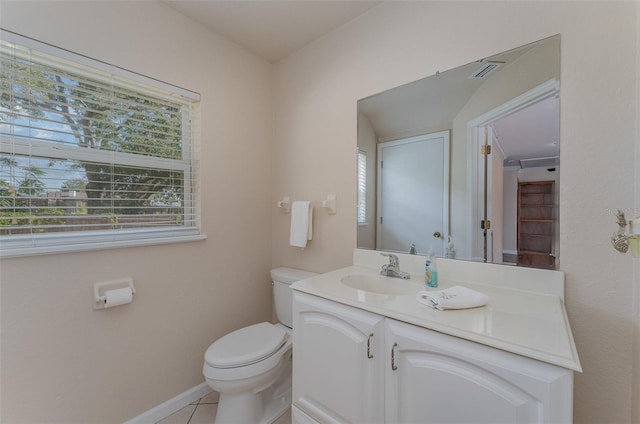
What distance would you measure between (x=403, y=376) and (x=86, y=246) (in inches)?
57.8

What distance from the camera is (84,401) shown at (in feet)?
4.19

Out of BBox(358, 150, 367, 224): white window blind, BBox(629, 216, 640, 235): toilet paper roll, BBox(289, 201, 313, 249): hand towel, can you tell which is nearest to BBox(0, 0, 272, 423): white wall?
BBox(289, 201, 313, 249): hand towel

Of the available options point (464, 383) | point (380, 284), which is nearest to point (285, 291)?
point (380, 284)

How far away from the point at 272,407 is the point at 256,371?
41 cm

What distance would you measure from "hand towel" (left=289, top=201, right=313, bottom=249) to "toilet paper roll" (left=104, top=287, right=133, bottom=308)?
0.93 meters

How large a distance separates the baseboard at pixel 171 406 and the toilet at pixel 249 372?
344 millimetres

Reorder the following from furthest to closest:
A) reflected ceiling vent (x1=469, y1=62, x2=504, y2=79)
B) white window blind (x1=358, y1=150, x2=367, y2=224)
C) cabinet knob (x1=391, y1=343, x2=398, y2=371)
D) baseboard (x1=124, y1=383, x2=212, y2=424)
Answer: white window blind (x1=358, y1=150, x2=367, y2=224) → baseboard (x1=124, y1=383, x2=212, y2=424) → reflected ceiling vent (x1=469, y1=62, x2=504, y2=79) → cabinet knob (x1=391, y1=343, x2=398, y2=371)

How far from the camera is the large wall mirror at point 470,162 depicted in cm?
109

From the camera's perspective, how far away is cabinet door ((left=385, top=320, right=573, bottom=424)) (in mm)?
648

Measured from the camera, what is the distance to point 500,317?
2.80ft

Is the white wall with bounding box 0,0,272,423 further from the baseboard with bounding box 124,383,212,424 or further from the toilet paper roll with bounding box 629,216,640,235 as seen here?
the toilet paper roll with bounding box 629,216,640,235

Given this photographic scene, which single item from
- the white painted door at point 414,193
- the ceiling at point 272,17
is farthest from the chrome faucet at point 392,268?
the ceiling at point 272,17

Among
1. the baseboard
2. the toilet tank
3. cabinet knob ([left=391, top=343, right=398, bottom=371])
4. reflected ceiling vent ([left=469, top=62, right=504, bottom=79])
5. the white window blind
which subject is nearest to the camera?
cabinet knob ([left=391, top=343, right=398, bottom=371])

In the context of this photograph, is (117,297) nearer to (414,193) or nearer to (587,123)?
(414,193)
